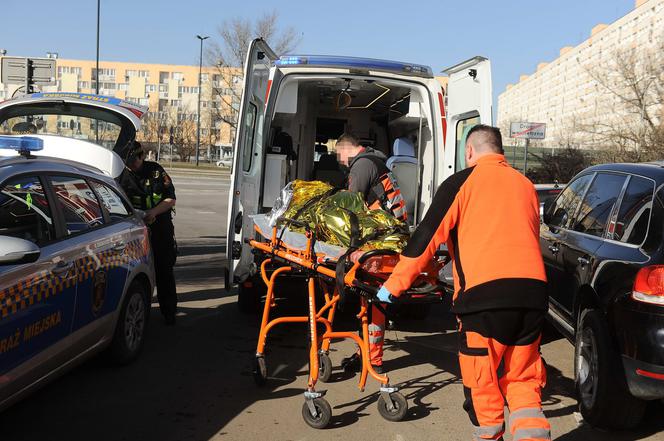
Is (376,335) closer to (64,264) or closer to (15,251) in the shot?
(64,264)

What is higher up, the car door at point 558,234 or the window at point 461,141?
the window at point 461,141

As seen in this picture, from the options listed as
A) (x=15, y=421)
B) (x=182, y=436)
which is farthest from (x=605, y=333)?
(x=15, y=421)

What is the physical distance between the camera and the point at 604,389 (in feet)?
13.8

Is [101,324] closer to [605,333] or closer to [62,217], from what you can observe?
[62,217]

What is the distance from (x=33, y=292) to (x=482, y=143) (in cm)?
264

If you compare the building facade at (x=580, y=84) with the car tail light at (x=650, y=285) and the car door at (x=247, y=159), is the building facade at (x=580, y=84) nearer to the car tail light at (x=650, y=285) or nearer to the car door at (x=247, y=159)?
the car door at (x=247, y=159)

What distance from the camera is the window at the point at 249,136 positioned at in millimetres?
6391

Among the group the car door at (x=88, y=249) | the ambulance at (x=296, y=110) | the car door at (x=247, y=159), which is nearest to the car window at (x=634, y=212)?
the ambulance at (x=296, y=110)

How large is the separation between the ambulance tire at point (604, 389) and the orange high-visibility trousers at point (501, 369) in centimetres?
123

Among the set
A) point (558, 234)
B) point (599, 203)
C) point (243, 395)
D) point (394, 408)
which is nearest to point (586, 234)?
point (599, 203)

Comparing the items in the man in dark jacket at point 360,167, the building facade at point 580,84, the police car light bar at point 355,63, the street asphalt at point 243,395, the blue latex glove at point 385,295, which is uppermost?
the building facade at point 580,84

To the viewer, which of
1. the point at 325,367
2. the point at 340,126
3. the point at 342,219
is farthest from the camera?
the point at 340,126

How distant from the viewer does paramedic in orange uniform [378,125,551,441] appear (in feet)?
10.3

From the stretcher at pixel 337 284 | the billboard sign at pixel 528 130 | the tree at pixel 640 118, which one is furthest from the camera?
the tree at pixel 640 118
